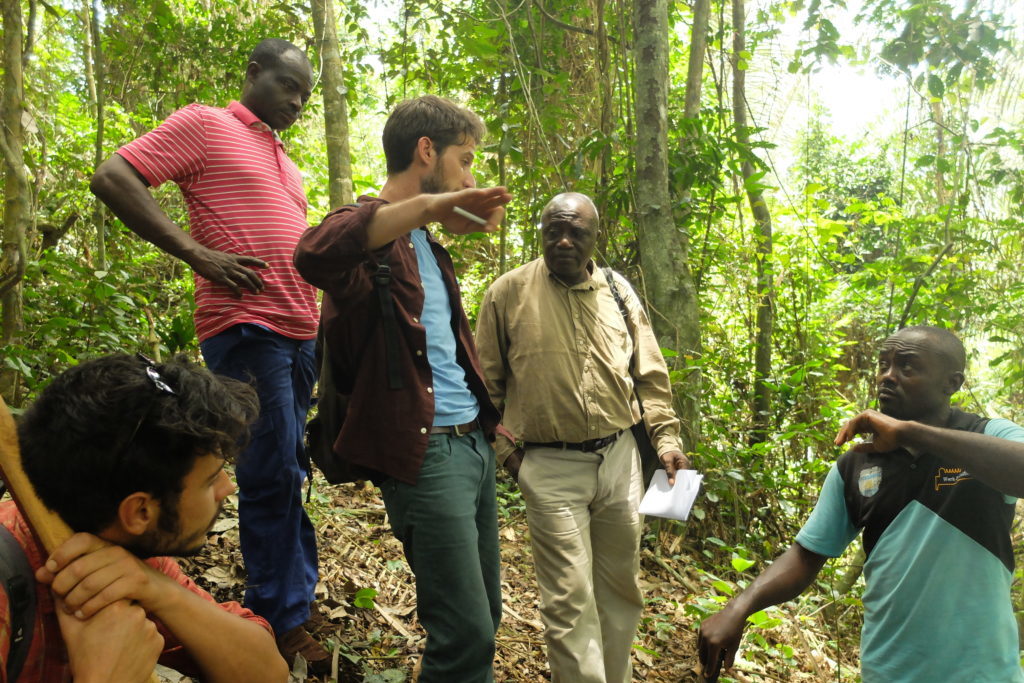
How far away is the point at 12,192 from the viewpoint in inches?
160

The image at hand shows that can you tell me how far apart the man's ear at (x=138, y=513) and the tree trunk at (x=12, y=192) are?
2926mm

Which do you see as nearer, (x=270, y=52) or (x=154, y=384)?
(x=154, y=384)

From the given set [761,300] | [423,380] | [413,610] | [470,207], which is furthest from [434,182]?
[761,300]

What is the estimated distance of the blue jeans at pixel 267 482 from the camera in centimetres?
289

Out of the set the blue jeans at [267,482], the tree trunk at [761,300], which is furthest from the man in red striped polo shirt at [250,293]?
the tree trunk at [761,300]

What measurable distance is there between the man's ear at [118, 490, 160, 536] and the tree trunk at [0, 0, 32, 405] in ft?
9.60

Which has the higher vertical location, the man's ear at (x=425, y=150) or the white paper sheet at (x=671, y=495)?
the man's ear at (x=425, y=150)

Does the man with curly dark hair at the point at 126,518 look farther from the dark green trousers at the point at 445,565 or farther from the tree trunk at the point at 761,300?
the tree trunk at the point at 761,300

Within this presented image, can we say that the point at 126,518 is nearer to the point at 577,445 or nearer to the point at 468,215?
the point at 468,215

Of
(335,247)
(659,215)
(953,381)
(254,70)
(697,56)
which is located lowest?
(953,381)

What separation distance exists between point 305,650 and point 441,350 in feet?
4.48

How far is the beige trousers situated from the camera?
10.8 feet

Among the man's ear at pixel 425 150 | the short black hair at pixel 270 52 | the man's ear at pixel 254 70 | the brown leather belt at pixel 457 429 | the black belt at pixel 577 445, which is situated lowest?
the black belt at pixel 577 445

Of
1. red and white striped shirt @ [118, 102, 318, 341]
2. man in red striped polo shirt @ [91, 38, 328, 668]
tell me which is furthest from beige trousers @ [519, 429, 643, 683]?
red and white striped shirt @ [118, 102, 318, 341]
